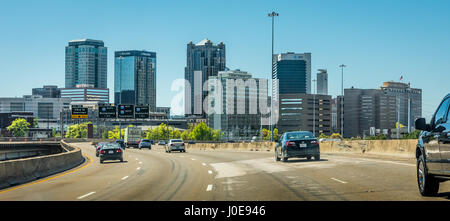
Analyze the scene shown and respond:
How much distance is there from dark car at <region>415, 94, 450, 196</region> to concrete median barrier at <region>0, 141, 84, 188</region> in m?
13.7

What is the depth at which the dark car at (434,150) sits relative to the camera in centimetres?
1071

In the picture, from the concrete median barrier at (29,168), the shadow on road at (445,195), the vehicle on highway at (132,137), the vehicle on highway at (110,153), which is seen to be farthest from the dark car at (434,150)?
the vehicle on highway at (132,137)

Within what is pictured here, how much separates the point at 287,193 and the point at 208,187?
10.3 feet

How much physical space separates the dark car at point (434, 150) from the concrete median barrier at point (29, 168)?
13.7 m

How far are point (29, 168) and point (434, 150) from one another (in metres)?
17.4

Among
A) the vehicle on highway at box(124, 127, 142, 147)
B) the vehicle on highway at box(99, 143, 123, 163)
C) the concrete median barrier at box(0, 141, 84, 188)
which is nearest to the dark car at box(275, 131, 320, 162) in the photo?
the concrete median barrier at box(0, 141, 84, 188)

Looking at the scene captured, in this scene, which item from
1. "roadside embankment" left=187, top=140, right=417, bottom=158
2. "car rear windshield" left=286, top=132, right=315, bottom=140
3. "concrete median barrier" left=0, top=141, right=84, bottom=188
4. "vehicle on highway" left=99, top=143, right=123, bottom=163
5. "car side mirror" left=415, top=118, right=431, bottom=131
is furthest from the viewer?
"vehicle on highway" left=99, top=143, right=123, bottom=163

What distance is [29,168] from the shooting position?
23359 millimetres

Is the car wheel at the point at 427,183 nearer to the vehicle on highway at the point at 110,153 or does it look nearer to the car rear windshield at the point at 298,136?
the car rear windshield at the point at 298,136

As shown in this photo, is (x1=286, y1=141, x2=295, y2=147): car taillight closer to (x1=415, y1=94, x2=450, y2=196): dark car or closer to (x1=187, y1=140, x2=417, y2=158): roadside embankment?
(x1=187, y1=140, x2=417, y2=158): roadside embankment

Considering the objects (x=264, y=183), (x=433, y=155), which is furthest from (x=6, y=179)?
(x=433, y=155)

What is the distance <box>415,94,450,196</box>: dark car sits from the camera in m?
10.7

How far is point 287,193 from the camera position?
14.0m
